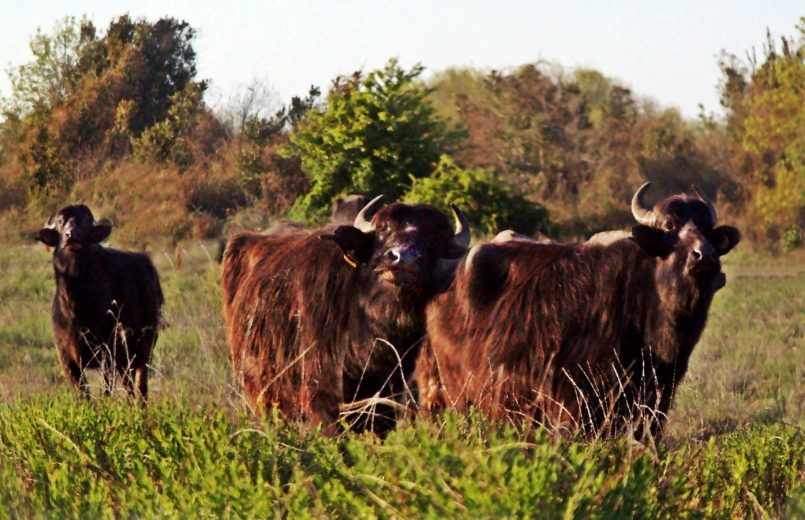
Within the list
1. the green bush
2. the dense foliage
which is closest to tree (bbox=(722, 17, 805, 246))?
the dense foliage

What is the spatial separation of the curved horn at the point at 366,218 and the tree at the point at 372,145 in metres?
12.4

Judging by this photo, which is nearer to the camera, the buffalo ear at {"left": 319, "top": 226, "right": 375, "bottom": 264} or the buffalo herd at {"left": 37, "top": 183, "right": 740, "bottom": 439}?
the buffalo herd at {"left": 37, "top": 183, "right": 740, "bottom": 439}

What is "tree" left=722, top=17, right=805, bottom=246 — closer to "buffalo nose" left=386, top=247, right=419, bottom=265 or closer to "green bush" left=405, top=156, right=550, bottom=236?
"green bush" left=405, top=156, right=550, bottom=236

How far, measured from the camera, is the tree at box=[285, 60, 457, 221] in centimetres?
2083

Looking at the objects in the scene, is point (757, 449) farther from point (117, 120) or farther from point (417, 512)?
point (117, 120)

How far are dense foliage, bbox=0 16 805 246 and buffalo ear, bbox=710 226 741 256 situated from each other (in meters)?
18.4

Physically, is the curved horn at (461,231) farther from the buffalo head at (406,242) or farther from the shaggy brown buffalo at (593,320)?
the shaggy brown buffalo at (593,320)

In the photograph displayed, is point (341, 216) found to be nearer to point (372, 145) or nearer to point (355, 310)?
point (355, 310)

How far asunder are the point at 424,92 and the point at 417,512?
56.0 ft

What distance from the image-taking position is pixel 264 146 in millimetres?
38094

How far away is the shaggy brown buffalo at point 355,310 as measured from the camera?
757 centimetres

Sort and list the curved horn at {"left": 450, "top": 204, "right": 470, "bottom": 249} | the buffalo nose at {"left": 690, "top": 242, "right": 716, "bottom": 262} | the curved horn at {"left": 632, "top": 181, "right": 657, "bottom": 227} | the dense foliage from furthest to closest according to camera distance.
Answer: the dense foliage, the curved horn at {"left": 450, "top": 204, "right": 470, "bottom": 249}, the curved horn at {"left": 632, "top": 181, "right": 657, "bottom": 227}, the buffalo nose at {"left": 690, "top": 242, "right": 716, "bottom": 262}

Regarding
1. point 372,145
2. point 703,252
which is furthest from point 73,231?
point 372,145

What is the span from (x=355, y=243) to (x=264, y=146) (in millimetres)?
30705
